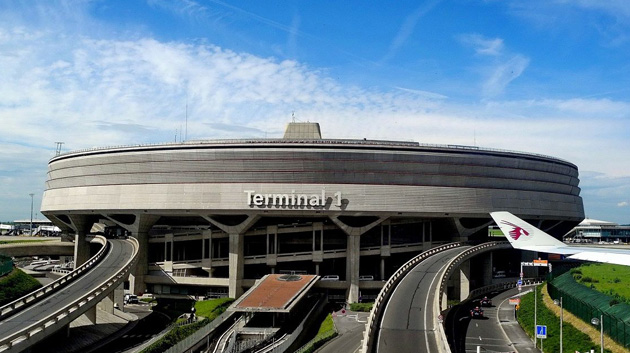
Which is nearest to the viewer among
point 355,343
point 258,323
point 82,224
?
point 355,343

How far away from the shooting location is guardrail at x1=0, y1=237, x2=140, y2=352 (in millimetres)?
49062

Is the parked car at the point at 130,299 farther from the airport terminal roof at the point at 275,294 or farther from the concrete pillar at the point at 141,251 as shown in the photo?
the airport terminal roof at the point at 275,294

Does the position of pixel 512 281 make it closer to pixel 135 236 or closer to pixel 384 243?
pixel 384 243

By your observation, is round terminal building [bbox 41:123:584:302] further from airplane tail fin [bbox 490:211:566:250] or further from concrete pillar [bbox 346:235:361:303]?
airplane tail fin [bbox 490:211:566:250]

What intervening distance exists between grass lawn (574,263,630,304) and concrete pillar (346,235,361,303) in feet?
107

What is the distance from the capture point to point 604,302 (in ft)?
172

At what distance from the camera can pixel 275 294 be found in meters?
75.0

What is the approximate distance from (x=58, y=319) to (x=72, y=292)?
32.0 feet

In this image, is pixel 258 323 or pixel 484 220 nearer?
pixel 258 323

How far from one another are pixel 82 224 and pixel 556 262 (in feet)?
332

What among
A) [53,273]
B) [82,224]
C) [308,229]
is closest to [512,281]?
[308,229]

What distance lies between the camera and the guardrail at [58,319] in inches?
1932

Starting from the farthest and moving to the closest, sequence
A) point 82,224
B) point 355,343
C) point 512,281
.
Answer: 1. point 82,224
2. point 512,281
3. point 355,343

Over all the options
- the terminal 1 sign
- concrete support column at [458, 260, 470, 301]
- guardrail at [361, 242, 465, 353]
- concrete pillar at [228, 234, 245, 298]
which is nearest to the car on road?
guardrail at [361, 242, 465, 353]
